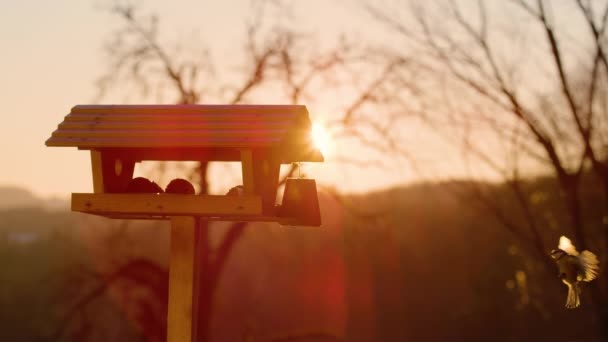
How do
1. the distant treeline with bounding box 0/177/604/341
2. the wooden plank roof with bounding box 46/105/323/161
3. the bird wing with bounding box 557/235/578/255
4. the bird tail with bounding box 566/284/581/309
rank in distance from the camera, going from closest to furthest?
the bird tail with bounding box 566/284/581/309
the bird wing with bounding box 557/235/578/255
the wooden plank roof with bounding box 46/105/323/161
the distant treeline with bounding box 0/177/604/341

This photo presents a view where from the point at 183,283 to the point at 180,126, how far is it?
89cm

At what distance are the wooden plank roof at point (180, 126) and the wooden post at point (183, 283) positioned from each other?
1.70 feet

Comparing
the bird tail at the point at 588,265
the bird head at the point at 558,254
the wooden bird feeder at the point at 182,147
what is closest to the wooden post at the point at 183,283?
the wooden bird feeder at the point at 182,147

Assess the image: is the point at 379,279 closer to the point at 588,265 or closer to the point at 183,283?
the point at 183,283

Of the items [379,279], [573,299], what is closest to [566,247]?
[573,299]

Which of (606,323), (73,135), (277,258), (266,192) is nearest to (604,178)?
(606,323)

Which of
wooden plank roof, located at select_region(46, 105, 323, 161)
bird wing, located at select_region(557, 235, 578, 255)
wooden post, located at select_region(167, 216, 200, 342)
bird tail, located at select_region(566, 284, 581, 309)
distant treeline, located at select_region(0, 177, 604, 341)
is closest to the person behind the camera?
bird tail, located at select_region(566, 284, 581, 309)

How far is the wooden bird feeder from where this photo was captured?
3949mm

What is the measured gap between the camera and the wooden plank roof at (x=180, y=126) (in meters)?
3.92

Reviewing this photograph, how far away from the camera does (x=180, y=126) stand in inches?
159

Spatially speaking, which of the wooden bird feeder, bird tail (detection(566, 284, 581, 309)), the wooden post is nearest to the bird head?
bird tail (detection(566, 284, 581, 309))

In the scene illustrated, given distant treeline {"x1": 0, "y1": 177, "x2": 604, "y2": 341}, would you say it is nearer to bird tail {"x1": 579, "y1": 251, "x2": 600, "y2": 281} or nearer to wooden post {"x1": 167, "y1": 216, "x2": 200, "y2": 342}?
wooden post {"x1": 167, "y1": 216, "x2": 200, "y2": 342}

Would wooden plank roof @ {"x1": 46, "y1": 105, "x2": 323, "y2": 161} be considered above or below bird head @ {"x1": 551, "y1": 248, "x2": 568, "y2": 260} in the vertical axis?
above

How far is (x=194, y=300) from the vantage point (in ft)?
13.8
